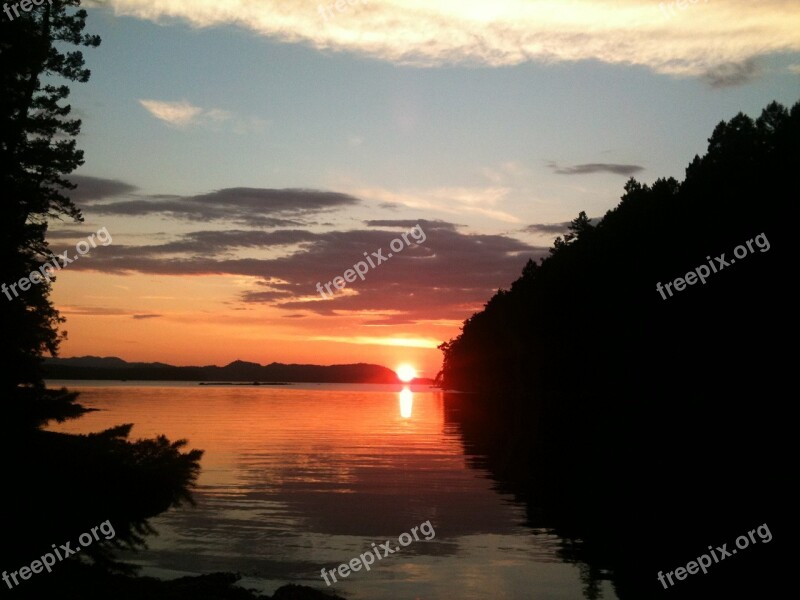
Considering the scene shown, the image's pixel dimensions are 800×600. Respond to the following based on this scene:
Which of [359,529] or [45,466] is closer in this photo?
[45,466]

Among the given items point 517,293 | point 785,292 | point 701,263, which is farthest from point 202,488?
point 517,293

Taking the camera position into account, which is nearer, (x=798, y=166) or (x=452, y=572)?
(x=452, y=572)

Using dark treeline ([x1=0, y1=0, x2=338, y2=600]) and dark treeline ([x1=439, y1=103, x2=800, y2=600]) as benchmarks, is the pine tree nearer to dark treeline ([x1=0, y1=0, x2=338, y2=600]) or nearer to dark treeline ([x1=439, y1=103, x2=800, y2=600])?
dark treeline ([x1=0, y1=0, x2=338, y2=600])

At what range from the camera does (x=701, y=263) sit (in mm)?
76188

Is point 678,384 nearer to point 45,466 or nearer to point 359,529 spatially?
point 359,529

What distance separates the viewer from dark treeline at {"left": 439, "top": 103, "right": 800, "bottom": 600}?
27.6m

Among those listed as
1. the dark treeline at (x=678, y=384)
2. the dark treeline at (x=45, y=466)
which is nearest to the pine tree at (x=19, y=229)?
the dark treeline at (x=45, y=466)

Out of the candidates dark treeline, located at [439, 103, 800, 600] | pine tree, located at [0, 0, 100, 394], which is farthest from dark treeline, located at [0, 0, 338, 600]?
dark treeline, located at [439, 103, 800, 600]

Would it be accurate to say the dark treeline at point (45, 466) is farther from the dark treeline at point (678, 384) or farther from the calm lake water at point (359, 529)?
the dark treeline at point (678, 384)

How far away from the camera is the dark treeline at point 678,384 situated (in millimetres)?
27641

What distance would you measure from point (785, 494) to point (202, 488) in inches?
967

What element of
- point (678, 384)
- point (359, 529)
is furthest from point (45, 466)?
point (678, 384)

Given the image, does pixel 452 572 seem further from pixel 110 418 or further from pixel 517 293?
pixel 517 293

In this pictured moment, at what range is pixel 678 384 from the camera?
3494 inches
